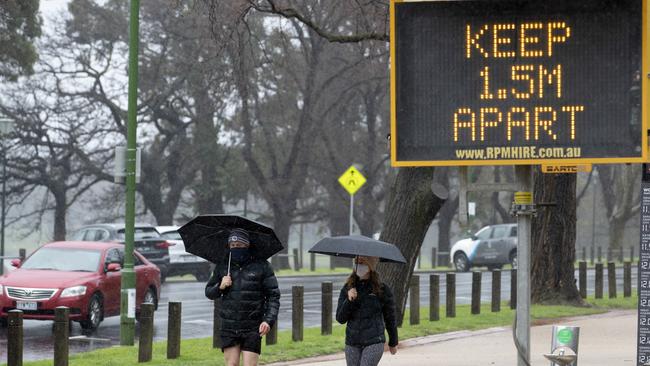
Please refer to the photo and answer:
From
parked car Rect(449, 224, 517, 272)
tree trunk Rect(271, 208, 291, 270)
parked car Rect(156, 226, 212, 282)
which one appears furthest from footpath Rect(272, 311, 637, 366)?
tree trunk Rect(271, 208, 291, 270)

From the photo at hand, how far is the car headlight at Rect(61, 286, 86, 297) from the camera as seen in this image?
20.7m

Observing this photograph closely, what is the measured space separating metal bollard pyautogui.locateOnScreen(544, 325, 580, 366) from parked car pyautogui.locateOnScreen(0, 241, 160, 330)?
10541mm

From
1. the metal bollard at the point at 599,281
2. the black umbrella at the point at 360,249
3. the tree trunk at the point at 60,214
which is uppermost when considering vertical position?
the tree trunk at the point at 60,214

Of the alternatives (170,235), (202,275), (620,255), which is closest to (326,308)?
(202,275)

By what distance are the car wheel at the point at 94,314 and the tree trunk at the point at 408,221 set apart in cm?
464

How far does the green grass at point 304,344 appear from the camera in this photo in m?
15.8

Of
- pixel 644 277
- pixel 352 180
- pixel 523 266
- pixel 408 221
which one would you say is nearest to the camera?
pixel 523 266

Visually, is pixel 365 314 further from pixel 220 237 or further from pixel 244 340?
pixel 220 237

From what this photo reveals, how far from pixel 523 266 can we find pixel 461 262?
36.0 meters

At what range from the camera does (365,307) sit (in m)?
10.9

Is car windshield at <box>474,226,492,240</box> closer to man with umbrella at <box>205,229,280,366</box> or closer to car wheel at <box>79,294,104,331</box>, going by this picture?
car wheel at <box>79,294,104,331</box>

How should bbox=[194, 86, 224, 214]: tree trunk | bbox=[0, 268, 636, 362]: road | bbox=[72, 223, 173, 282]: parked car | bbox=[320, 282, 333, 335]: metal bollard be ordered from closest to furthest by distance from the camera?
bbox=[0, 268, 636, 362]: road → bbox=[320, 282, 333, 335]: metal bollard → bbox=[72, 223, 173, 282]: parked car → bbox=[194, 86, 224, 214]: tree trunk

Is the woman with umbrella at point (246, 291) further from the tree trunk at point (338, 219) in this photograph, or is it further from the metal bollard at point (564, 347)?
the tree trunk at point (338, 219)

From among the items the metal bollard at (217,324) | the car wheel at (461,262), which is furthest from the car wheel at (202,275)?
the metal bollard at (217,324)
